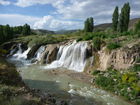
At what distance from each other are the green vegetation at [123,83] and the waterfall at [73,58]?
19.3ft

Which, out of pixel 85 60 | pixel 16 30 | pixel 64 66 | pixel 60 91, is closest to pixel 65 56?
pixel 64 66

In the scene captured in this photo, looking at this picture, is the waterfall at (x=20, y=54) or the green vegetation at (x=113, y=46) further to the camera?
the waterfall at (x=20, y=54)

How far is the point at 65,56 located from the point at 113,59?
8492mm

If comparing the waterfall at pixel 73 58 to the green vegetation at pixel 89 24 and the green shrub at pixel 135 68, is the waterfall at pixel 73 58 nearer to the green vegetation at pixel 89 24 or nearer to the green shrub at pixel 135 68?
the green shrub at pixel 135 68

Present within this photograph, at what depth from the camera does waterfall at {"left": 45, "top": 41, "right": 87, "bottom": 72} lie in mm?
24172

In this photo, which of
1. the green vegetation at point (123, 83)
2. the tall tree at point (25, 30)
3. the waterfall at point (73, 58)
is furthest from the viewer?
the tall tree at point (25, 30)

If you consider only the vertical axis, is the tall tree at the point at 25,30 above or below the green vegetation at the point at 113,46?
above

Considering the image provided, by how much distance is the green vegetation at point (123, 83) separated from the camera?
46.1 feet

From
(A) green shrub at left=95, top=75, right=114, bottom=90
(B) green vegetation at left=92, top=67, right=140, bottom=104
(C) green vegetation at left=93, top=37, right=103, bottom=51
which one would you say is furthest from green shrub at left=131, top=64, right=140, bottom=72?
(C) green vegetation at left=93, top=37, right=103, bottom=51

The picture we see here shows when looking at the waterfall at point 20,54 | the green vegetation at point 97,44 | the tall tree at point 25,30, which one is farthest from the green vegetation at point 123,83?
the tall tree at point 25,30

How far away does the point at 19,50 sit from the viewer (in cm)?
3884

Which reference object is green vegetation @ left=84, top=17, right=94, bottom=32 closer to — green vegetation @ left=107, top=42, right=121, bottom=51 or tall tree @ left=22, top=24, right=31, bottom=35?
tall tree @ left=22, top=24, right=31, bottom=35

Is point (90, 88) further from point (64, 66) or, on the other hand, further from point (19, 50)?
point (19, 50)

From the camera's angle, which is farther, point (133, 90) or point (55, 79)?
point (55, 79)
